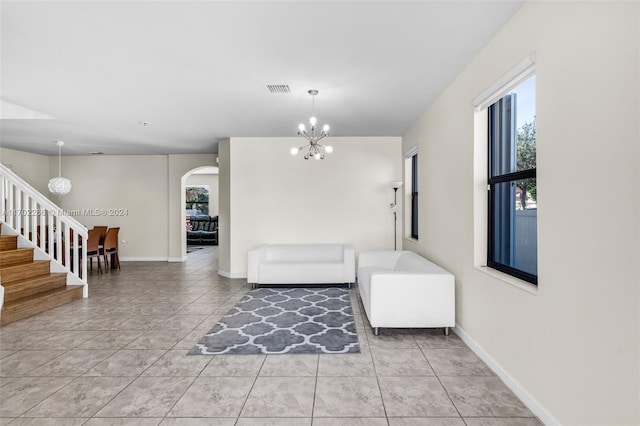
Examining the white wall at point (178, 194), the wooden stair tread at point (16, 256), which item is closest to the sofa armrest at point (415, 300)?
the wooden stair tread at point (16, 256)

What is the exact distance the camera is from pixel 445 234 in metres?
3.79

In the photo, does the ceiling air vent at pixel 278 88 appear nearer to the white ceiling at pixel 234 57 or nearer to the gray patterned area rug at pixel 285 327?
the white ceiling at pixel 234 57

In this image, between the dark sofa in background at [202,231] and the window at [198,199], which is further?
the window at [198,199]

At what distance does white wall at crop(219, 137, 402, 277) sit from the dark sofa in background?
6.64m

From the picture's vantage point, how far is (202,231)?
12.8 m

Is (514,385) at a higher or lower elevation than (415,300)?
lower

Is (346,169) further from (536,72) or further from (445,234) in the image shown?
(536,72)

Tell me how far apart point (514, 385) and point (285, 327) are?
7.35 feet

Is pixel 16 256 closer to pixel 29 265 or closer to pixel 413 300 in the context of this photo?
pixel 29 265

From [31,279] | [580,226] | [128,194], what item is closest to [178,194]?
[128,194]

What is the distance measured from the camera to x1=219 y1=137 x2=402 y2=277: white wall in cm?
635

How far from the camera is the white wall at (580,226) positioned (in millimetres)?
1438

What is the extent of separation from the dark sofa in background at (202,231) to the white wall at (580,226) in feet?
37.3

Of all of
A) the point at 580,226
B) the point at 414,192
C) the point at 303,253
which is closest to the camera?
the point at 580,226
